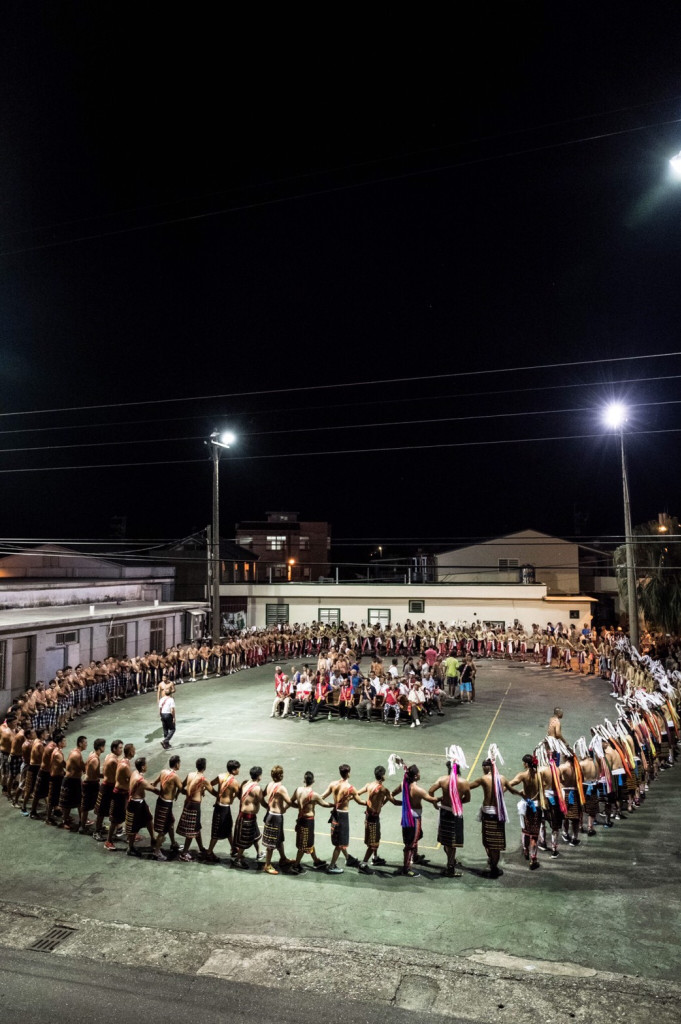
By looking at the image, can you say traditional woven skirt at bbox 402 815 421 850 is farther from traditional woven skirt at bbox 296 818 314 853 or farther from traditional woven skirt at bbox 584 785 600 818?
traditional woven skirt at bbox 584 785 600 818

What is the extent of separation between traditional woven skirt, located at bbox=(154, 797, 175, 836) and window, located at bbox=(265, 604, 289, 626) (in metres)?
30.6

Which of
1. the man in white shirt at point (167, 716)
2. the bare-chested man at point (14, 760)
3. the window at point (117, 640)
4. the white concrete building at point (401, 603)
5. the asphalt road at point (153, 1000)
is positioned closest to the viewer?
the asphalt road at point (153, 1000)

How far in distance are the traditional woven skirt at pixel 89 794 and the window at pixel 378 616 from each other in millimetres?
28292

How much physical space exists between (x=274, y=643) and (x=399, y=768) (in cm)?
1826

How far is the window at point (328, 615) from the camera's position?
128ft

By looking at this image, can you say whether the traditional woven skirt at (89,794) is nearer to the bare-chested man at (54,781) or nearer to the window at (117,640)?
the bare-chested man at (54,781)

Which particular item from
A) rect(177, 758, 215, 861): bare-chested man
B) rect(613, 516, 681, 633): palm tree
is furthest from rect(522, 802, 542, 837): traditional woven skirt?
rect(613, 516, 681, 633): palm tree

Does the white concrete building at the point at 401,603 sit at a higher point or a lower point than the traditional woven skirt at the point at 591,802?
higher

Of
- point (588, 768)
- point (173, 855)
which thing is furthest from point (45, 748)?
point (588, 768)

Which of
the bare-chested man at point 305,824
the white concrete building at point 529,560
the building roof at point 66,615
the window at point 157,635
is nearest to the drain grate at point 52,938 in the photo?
the bare-chested man at point 305,824

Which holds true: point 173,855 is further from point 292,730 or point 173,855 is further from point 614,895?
point 292,730

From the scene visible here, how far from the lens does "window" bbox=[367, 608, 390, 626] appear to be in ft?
125

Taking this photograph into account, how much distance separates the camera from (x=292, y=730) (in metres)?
17.4

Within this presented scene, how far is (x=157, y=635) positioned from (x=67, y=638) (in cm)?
774
